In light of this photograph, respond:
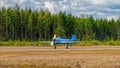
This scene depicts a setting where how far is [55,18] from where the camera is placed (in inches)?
6220

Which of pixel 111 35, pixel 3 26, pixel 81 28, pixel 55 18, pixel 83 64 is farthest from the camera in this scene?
pixel 111 35

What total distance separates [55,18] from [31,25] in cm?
1398

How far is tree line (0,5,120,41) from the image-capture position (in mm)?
143500

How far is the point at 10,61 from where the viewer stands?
2956 cm

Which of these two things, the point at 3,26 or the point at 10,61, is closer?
the point at 10,61

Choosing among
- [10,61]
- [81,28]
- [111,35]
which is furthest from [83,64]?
[111,35]

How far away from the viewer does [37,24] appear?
151 metres

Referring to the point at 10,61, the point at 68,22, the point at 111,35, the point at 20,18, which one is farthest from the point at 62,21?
the point at 10,61

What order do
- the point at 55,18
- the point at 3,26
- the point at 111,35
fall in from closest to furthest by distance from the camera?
the point at 3,26, the point at 55,18, the point at 111,35

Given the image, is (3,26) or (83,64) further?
(3,26)

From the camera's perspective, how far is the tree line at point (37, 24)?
5650 inches

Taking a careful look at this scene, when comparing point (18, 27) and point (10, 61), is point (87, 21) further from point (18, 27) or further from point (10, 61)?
point (10, 61)

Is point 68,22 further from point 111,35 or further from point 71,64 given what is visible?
point 71,64

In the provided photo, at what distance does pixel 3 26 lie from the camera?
144m
